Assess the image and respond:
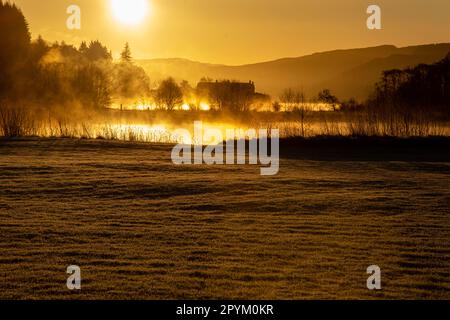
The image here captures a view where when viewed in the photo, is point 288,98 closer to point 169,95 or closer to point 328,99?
point 328,99

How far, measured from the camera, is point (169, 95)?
70.8 m

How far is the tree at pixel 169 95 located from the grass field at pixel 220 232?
2148 inches

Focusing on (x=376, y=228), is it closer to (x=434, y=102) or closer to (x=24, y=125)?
(x=24, y=125)

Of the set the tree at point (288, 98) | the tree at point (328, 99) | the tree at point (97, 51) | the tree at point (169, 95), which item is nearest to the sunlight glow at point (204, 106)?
the tree at point (169, 95)

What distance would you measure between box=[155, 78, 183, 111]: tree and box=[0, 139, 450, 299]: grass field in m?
54.6

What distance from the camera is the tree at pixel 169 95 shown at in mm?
70000

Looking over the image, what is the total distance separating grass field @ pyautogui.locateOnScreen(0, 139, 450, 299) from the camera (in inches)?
251

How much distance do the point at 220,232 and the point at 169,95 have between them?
62.9 metres

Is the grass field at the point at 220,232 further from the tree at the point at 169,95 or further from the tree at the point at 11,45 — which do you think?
the tree at the point at 169,95

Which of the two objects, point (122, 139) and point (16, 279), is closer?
point (16, 279)

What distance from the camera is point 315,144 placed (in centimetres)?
2425

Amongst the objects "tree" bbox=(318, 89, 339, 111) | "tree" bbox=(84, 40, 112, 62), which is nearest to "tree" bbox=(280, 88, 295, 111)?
"tree" bbox=(318, 89, 339, 111)
